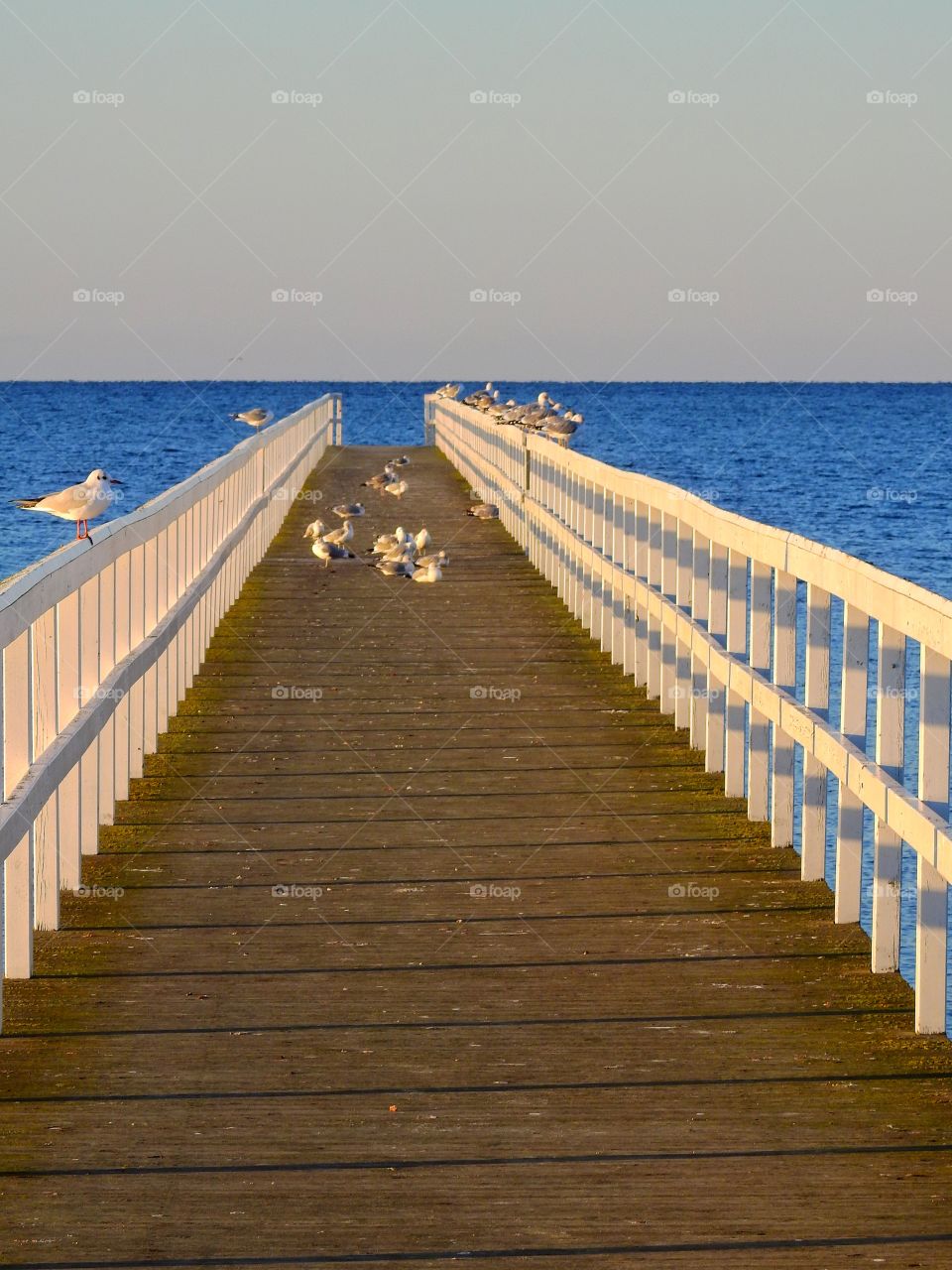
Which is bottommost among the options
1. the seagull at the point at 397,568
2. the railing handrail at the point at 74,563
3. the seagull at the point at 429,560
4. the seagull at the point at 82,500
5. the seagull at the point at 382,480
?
the railing handrail at the point at 74,563

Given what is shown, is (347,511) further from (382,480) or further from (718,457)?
(718,457)

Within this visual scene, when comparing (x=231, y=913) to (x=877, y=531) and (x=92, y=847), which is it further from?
(x=877, y=531)

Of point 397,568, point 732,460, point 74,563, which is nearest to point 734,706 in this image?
point 74,563

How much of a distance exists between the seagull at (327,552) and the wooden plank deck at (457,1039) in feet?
39.2

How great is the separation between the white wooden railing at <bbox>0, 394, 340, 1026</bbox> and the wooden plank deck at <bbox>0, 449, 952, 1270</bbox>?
11.2 inches

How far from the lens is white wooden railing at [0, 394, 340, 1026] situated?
7.02 m

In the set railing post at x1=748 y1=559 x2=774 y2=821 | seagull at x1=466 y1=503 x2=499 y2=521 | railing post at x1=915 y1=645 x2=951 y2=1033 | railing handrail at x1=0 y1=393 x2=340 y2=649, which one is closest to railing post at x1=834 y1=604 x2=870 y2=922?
railing post at x1=915 y1=645 x2=951 y2=1033

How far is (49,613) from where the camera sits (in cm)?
797

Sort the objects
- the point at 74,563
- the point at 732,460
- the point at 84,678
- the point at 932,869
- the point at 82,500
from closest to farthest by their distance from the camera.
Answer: the point at 932,869, the point at 74,563, the point at 84,678, the point at 82,500, the point at 732,460

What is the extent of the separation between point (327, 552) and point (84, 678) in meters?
15.0

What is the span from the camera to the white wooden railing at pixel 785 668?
655 centimetres

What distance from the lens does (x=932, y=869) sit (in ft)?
21.3

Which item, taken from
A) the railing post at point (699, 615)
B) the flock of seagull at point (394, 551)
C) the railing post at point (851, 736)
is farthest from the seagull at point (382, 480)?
the railing post at point (851, 736)

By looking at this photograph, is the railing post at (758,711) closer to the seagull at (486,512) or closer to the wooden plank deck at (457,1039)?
the wooden plank deck at (457,1039)
